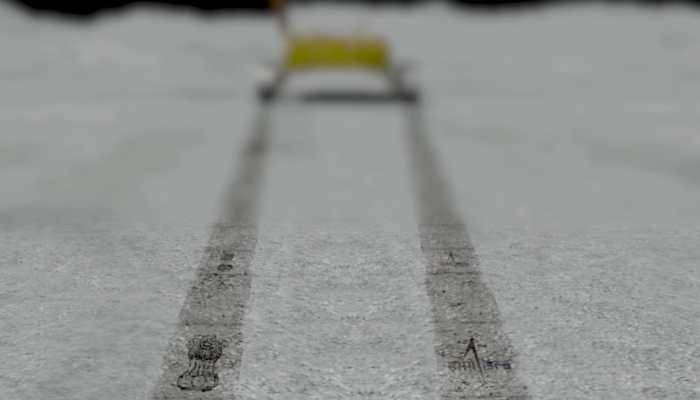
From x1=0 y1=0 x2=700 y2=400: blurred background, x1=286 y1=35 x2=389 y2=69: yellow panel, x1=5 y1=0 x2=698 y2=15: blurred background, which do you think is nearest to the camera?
x1=0 y1=0 x2=700 y2=400: blurred background

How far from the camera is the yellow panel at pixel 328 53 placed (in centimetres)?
938

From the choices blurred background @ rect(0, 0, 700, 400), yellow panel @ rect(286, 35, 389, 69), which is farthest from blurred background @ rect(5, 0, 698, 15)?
yellow panel @ rect(286, 35, 389, 69)

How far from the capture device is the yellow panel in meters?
9.38

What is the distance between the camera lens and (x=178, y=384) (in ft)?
9.27

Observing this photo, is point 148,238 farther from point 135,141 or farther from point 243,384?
point 135,141

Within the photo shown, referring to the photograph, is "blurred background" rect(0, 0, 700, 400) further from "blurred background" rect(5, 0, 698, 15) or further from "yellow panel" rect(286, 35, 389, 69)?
"blurred background" rect(5, 0, 698, 15)

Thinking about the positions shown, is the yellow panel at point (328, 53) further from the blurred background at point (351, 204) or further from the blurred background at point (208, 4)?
the blurred background at point (208, 4)

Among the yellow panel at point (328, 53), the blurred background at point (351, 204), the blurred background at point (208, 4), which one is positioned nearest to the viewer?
the blurred background at point (351, 204)

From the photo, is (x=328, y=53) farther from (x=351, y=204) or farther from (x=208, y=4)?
(x=208, y=4)

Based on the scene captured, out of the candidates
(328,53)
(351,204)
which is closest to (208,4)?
(328,53)

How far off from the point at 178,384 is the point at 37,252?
1.46 m

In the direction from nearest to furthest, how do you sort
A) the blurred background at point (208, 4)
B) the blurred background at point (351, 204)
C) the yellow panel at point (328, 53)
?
the blurred background at point (351, 204) < the yellow panel at point (328, 53) < the blurred background at point (208, 4)

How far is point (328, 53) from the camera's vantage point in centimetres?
937

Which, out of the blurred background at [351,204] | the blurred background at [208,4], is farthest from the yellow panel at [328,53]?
the blurred background at [208,4]
